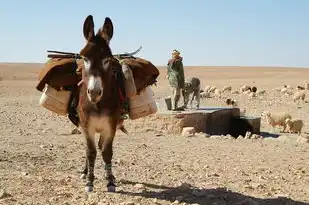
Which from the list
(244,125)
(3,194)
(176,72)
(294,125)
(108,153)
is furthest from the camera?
(294,125)

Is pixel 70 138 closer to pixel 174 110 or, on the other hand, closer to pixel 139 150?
pixel 139 150

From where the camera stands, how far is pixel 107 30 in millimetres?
6816

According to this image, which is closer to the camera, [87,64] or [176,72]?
[87,64]

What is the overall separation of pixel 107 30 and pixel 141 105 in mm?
1576

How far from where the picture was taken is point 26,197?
6812mm

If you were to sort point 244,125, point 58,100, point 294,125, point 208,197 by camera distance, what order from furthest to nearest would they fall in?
point 294,125 → point 244,125 → point 58,100 → point 208,197

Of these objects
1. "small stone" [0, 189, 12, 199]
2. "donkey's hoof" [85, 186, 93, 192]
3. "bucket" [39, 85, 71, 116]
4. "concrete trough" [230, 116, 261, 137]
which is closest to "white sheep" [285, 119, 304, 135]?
"concrete trough" [230, 116, 261, 137]

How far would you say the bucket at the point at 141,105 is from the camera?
25.8 feet

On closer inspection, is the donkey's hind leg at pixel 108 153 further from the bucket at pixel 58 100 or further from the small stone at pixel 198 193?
the small stone at pixel 198 193

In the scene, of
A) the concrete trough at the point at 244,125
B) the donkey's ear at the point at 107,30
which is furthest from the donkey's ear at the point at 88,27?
the concrete trough at the point at 244,125

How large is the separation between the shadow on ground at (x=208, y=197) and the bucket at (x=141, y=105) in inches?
46.9

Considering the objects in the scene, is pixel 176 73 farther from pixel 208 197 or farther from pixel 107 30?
pixel 107 30

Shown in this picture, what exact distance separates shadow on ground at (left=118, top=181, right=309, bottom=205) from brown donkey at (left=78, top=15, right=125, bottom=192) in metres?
0.70

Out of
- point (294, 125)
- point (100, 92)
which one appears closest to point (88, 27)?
point (100, 92)
